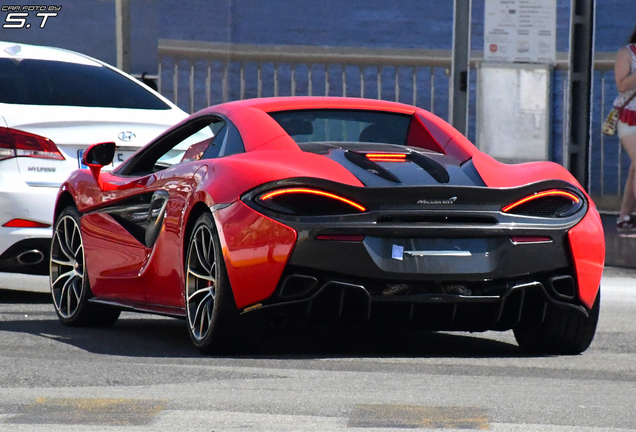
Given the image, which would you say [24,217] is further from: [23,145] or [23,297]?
[23,297]

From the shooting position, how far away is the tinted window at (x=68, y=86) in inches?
361

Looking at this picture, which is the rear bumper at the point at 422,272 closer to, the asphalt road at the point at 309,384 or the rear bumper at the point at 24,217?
the asphalt road at the point at 309,384

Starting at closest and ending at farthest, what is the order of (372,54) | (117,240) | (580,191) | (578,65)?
(580,191) < (117,240) < (578,65) < (372,54)

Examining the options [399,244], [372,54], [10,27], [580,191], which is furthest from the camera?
[10,27]

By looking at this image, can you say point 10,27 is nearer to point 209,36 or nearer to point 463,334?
point 209,36

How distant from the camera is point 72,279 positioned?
7797 millimetres

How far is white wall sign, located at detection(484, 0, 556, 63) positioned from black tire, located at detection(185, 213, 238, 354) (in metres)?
8.22

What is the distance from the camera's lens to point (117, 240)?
7.29 m

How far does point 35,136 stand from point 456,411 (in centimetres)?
432

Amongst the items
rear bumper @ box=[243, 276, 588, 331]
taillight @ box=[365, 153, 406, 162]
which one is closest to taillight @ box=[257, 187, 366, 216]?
rear bumper @ box=[243, 276, 588, 331]

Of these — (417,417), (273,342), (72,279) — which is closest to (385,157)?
(273,342)

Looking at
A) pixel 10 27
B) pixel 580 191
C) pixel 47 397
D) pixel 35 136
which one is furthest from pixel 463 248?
pixel 10 27

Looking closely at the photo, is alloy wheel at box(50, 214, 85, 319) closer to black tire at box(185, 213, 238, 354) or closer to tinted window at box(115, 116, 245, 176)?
tinted window at box(115, 116, 245, 176)

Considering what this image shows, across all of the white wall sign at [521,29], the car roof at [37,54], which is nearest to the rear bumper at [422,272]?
the car roof at [37,54]
